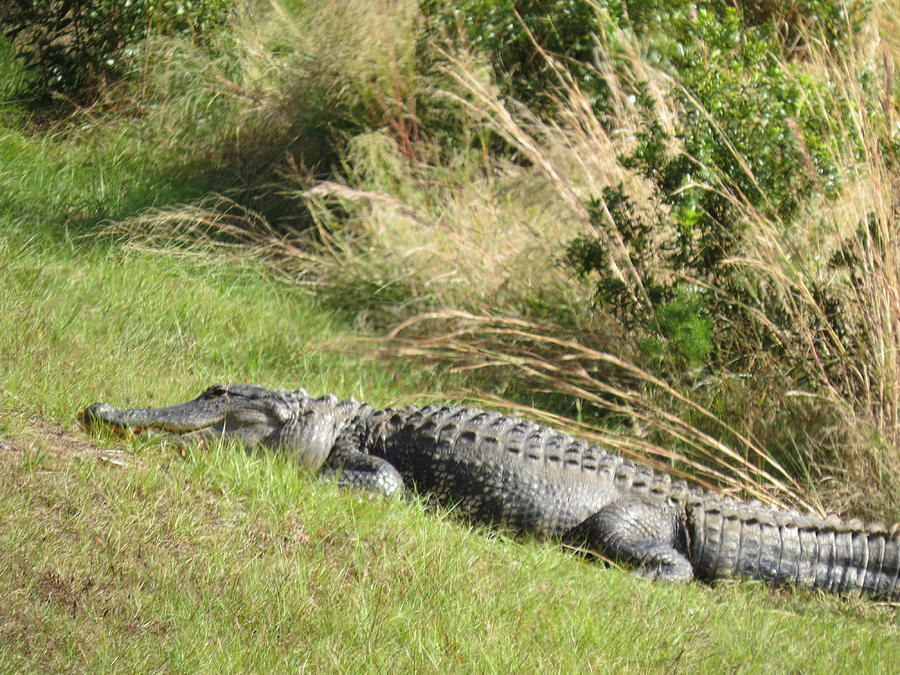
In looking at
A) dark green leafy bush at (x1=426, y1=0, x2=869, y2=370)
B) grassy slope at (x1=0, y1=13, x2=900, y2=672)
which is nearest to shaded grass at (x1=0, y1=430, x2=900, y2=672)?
grassy slope at (x1=0, y1=13, x2=900, y2=672)

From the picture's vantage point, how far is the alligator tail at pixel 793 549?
4578mm

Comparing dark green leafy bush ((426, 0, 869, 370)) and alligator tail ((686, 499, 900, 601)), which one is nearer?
alligator tail ((686, 499, 900, 601))

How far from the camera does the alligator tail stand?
180 inches

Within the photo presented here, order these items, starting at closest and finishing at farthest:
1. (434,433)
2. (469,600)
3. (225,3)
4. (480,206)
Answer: (469,600) < (434,433) < (480,206) < (225,3)

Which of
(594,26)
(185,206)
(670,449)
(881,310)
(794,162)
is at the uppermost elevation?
(594,26)

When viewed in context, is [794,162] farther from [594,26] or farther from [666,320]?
[594,26]

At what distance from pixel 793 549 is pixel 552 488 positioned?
1056 mm

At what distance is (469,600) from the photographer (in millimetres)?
3516

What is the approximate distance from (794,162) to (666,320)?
106 cm

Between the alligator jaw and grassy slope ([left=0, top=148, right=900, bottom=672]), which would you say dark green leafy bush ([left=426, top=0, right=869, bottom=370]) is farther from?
the alligator jaw

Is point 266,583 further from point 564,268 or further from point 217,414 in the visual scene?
point 564,268

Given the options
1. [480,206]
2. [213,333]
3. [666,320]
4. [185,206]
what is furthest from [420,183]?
[666,320]

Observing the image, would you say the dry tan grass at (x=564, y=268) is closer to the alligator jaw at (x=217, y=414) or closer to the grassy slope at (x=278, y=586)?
the alligator jaw at (x=217, y=414)

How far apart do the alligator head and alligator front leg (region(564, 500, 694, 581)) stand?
4.11 feet
